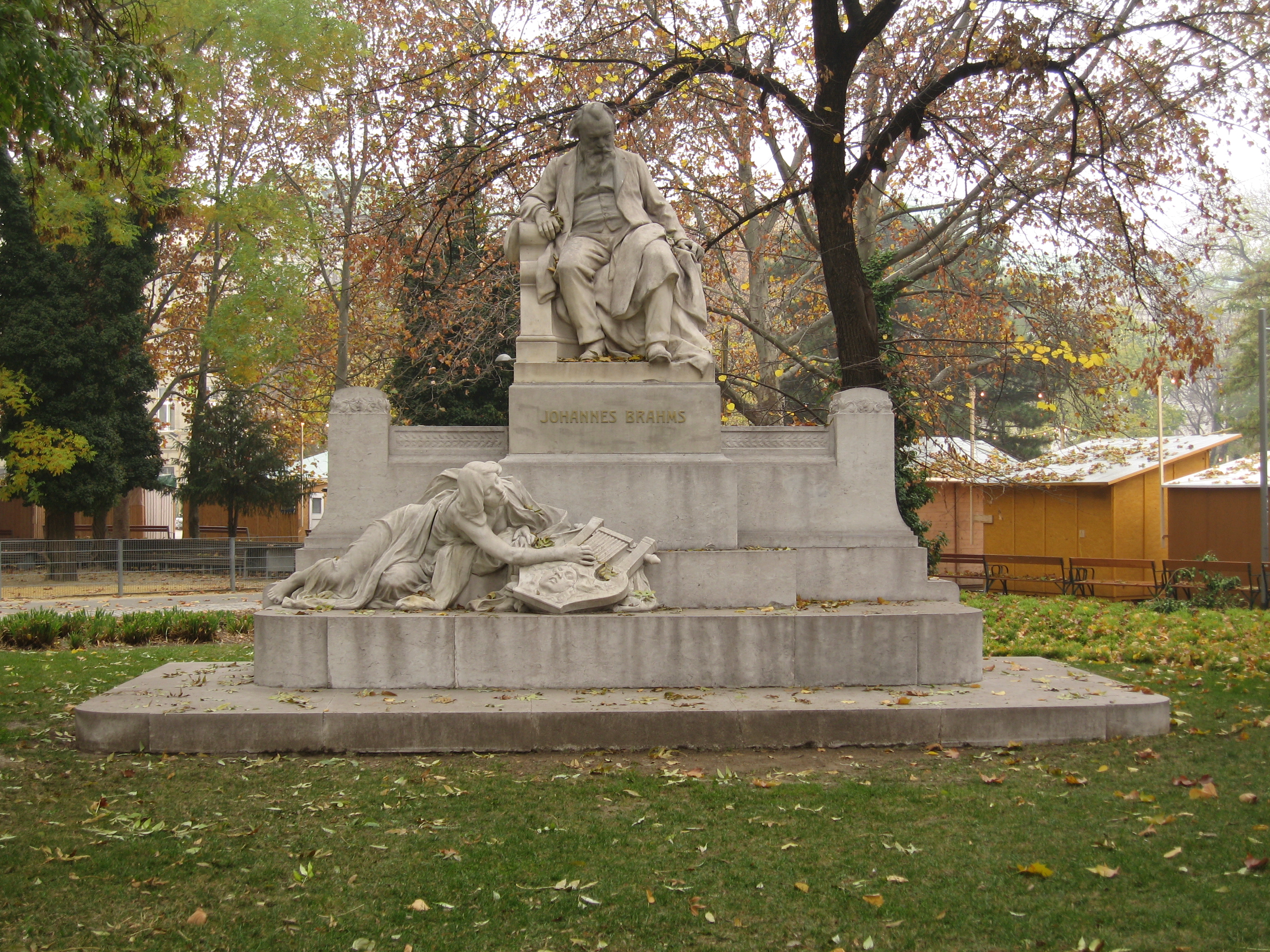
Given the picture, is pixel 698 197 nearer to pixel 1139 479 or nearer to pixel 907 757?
pixel 1139 479

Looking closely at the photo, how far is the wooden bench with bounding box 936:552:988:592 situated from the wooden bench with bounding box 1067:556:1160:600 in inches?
62.5

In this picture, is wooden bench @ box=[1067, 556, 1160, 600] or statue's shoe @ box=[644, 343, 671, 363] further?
wooden bench @ box=[1067, 556, 1160, 600]

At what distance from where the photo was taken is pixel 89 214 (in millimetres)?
24250

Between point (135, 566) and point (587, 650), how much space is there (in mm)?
15626

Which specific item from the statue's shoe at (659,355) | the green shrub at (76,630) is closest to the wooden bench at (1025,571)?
the statue's shoe at (659,355)

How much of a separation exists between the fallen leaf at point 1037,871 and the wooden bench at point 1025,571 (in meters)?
16.9

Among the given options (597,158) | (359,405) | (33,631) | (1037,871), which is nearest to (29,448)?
(33,631)

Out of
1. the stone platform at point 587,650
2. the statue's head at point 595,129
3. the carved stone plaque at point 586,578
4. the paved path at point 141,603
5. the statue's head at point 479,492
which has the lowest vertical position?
the paved path at point 141,603

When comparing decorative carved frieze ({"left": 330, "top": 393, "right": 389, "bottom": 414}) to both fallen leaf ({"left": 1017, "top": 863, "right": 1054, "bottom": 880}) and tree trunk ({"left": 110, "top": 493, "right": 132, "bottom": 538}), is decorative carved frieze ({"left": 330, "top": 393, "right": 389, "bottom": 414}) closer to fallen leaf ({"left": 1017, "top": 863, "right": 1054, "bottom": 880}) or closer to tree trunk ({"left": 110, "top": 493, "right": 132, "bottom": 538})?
fallen leaf ({"left": 1017, "top": 863, "right": 1054, "bottom": 880})

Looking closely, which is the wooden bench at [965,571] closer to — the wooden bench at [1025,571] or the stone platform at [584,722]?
the wooden bench at [1025,571]

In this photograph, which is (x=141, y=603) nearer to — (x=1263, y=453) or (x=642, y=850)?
(x=642, y=850)

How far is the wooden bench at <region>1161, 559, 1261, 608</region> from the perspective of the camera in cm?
1792

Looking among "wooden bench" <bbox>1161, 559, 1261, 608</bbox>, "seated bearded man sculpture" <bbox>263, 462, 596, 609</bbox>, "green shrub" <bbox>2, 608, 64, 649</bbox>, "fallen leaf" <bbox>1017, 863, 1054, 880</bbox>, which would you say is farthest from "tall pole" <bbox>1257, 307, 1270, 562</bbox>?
"green shrub" <bbox>2, 608, 64, 649</bbox>

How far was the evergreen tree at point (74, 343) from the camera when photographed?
24.3 m
